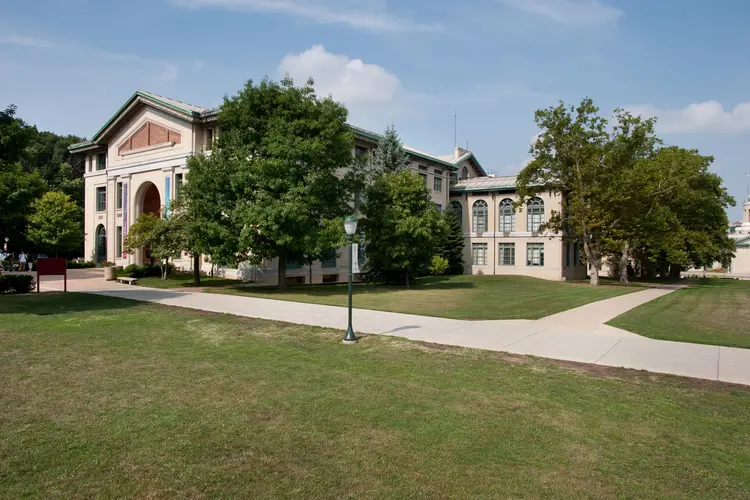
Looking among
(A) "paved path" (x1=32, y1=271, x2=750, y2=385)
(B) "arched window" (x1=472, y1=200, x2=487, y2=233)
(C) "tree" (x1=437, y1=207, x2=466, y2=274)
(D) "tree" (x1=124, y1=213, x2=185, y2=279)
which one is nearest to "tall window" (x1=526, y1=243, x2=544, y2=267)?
(B) "arched window" (x1=472, y1=200, x2=487, y2=233)

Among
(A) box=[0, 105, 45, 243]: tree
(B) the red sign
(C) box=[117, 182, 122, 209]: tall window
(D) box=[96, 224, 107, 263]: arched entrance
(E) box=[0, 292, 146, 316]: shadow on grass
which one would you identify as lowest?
(E) box=[0, 292, 146, 316]: shadow on grass

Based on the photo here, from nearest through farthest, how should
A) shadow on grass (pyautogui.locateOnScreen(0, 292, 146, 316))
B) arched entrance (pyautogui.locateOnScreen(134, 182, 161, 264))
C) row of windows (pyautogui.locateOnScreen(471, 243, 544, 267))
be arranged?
1. shadow on grass (pyautogui.locateOnScreen(0, 292, 146, 316))
2. arched entrance (pyautogui.locateOnScreen(134, 182, 161, 264))
3. row of windows (pyautogui.locateOnScreen(471, 243, 544, 267))

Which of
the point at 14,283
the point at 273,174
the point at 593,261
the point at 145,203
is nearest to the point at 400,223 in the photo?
the point at 273,174

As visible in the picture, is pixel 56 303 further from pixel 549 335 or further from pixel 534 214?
pixel 534 214

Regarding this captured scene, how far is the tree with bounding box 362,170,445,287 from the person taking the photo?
91.5 feet

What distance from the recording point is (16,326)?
1212cm

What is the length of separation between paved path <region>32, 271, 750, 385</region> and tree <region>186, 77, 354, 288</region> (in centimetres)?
397

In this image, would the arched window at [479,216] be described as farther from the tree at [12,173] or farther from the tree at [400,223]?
the tree at [12,173]

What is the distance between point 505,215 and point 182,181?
2783 cm

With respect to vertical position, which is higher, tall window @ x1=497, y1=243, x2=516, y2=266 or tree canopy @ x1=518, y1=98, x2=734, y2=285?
tree canopy @ x1=518, y1=98, x2=734, y2=285

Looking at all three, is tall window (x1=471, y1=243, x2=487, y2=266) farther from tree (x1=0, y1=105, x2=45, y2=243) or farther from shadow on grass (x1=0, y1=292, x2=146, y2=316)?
tree (x1=0, y1=105, x2=45, y2=243)

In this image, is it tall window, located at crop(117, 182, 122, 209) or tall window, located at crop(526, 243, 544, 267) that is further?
tall window, located at crop(526, 243, 544, 267)

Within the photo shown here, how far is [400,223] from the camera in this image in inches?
1088

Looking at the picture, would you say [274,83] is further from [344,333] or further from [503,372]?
[503,372]
